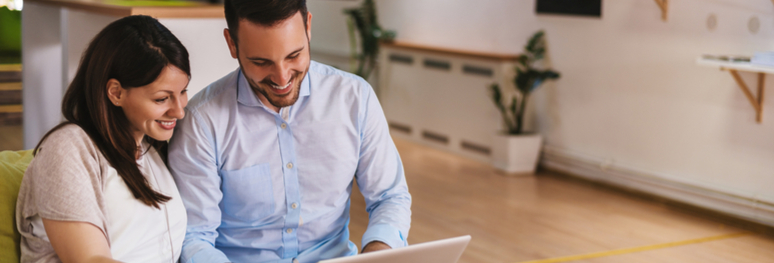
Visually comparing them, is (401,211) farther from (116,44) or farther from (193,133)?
(116,44)

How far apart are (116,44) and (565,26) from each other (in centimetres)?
402

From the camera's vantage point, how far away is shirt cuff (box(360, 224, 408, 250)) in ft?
5.03

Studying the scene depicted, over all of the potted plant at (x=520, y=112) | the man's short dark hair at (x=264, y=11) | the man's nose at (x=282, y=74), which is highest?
the man's short dark hair at (x=264, y=11)

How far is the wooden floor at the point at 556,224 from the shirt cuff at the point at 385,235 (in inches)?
68.6

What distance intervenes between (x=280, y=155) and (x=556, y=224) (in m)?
2.59

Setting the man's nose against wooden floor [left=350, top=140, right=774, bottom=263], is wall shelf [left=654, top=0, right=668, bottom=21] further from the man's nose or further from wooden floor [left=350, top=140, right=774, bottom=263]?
the man's nose

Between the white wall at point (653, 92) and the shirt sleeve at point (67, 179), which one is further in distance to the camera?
the white wall at point (653, 92)

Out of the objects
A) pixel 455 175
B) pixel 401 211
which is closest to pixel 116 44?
pixel 401 211

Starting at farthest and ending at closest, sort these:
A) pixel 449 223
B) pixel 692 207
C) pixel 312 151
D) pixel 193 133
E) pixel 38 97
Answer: pixel 692 207 < pixel 449 223 < pixel 38 97 < pixel 312 151 < pixel 193 133

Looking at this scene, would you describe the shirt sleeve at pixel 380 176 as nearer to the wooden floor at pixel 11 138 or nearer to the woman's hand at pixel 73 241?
the woman's hand at pixel 73 241

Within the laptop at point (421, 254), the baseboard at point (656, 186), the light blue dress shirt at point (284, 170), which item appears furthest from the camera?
the baseboard at point (656, 186)

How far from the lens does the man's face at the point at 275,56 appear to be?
1388mm

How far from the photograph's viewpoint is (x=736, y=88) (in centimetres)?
387

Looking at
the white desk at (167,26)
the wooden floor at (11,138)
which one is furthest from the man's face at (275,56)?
the wooden floor at (11,138)
